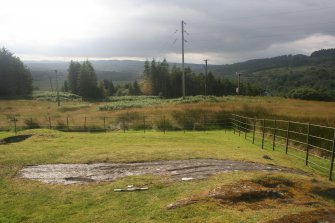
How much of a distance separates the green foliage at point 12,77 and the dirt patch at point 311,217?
8115cm

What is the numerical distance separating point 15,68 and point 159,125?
62051mm

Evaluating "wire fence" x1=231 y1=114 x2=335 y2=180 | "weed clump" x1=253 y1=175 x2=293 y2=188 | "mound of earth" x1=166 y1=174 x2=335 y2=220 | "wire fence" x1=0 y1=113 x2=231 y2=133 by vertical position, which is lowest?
"wire fence" x1=0 y1=113 x2=231 y2=133

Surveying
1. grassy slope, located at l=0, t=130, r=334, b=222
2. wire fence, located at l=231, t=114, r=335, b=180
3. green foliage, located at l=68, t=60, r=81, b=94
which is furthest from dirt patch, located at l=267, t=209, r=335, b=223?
green foliage, located at l=68, t=60, r=81, b=94

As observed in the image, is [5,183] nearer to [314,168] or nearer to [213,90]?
[314,168]

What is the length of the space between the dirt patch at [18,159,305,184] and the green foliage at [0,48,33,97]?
72364mm

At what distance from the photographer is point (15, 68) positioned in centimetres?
7869

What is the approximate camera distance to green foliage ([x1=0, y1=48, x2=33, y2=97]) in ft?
253

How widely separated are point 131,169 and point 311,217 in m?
7.51

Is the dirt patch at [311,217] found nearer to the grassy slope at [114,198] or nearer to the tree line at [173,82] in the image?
the grassy slope at [114,198]

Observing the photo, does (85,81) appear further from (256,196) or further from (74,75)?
(256,196)

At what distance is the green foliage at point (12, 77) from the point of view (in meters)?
77.1

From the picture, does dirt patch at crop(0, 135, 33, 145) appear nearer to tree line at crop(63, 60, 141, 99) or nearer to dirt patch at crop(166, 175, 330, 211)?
dirt patch at crop(166, 175, 330, 211)

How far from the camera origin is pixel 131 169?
1203 cm

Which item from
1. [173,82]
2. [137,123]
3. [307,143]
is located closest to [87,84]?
[173,82]
